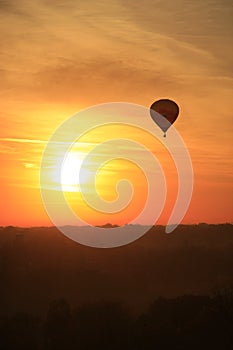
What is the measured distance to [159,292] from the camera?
65500 millimetres

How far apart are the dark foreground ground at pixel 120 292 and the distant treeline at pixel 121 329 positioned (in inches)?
2.0

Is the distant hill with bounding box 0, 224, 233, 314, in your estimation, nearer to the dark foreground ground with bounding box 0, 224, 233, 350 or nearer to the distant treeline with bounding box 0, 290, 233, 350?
the dark foreground ground with bounding box 0, 224, 233, 350

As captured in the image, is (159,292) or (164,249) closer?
(159,292)

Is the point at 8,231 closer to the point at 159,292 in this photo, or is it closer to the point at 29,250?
the point at 29,250

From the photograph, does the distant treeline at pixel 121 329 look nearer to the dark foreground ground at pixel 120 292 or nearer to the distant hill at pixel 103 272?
the dark foreground ground at pixel 120 292

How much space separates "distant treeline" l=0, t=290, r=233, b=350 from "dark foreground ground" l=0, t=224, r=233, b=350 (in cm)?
5

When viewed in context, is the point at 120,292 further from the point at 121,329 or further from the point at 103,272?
the point at 121,329

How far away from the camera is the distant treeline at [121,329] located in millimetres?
31688

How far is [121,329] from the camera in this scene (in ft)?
107

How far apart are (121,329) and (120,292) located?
32418 mm

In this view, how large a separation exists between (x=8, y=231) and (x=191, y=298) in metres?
87.6

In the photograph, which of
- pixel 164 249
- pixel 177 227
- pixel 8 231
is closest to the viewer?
pixel 164 249

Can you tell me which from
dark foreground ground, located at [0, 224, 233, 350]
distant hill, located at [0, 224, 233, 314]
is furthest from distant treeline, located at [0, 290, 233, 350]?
distant hill, located at [0, 224, 233, 314]

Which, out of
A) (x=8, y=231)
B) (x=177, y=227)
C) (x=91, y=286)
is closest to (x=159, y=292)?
(x=91, y=286)
